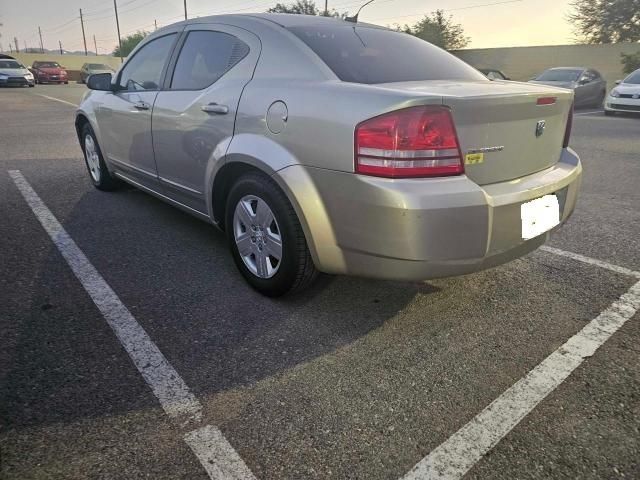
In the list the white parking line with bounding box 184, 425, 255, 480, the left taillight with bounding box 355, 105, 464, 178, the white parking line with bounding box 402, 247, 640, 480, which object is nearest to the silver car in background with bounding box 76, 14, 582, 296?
the left taillight with bounding box 355, 105, 464, 178

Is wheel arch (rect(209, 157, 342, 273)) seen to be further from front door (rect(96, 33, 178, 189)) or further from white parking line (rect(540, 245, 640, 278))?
white parking line (rect(540, 245, 640, 278))

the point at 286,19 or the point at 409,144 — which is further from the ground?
the point at 286,19

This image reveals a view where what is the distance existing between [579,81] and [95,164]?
1547 cm

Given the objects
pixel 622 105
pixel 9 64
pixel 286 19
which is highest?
pixel 9 64

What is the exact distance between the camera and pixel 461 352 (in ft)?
7.54

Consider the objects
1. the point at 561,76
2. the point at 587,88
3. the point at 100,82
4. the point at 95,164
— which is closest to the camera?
the point at 100,82

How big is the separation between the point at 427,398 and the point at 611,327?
1212 mm

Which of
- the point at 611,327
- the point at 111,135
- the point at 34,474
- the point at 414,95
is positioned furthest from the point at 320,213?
the point at 111,135

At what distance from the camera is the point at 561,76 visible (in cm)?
1561

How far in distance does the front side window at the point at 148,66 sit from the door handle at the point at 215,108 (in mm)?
870

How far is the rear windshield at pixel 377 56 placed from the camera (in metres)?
2.53

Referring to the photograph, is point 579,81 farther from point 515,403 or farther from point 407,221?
point 515,403

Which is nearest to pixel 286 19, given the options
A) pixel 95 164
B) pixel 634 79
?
pixel 95 164

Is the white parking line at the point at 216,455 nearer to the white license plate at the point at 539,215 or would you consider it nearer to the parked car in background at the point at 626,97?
the white license plate at the point at 539,215
